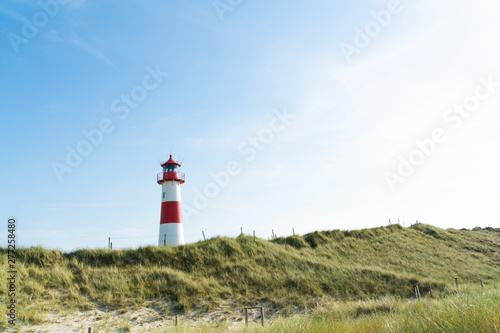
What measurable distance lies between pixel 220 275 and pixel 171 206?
986 cm

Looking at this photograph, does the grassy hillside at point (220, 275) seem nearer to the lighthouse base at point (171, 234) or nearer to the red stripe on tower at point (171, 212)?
the lighthouse base at point (171, 234)

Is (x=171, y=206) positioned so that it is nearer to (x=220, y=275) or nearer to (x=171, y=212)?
(x=171, y=212)

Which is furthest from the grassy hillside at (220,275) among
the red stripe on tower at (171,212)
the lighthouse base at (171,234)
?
the red stripe on tower at (171,212)

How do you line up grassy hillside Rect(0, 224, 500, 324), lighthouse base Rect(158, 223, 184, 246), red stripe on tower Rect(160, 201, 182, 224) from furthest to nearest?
1. red stripe on tower Rect(160, 201, 182, 224)
2. lighthouse base Rect(158, 223, 184, 246)
3. grassy hillside Rect(0, 224, 500, 324)

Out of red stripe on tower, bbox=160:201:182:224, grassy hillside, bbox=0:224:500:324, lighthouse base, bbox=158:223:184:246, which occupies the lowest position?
grassy hillside, bbox=0:224:500:324

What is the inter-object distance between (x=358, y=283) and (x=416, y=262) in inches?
431

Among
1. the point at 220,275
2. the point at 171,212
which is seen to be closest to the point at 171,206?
the point at 171,212

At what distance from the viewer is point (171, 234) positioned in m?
26.4

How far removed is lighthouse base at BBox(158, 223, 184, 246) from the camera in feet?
85.9

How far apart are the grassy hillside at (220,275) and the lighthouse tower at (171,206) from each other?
447 centimetres

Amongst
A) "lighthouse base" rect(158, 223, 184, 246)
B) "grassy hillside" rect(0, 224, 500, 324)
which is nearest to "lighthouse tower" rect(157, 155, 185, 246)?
"lighthouse base" rect(158, 223, 184, 246)

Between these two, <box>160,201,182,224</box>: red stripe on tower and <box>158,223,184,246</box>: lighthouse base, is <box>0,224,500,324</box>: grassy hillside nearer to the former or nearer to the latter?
<box>158,223,184,246</box>: lighthouse base

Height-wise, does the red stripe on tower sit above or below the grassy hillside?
above

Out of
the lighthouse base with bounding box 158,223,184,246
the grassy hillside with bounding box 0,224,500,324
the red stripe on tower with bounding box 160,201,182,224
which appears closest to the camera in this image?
the grassy hillside with bounding box 0,224,500,324
